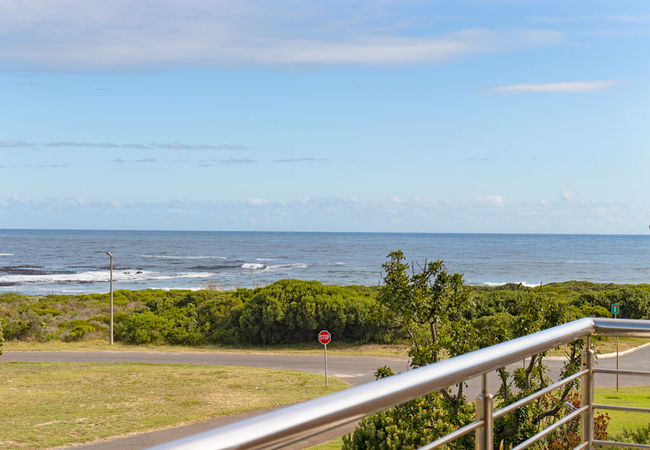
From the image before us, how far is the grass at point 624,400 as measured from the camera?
10.6m

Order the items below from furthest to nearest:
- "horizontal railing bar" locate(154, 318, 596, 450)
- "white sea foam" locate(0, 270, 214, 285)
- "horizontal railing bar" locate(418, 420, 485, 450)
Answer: "white sea foam" locate(0, 270, 214, 285) → "horizontal railing bar" locate(418, 420, 485, 450) → "horizontal railing bar" locate(154, 318, 596, 450)

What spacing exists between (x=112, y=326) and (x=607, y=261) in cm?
7599

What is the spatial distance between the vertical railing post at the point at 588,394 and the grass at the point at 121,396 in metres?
12.0

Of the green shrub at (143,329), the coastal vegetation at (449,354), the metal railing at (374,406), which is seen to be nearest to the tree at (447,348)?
the coastal vegetation at (449,354)

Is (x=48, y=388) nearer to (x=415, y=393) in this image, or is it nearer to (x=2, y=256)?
(x=415, y=393)

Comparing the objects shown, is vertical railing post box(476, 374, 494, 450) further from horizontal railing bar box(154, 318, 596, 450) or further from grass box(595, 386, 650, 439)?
grass box(595, 386, 650, 439)

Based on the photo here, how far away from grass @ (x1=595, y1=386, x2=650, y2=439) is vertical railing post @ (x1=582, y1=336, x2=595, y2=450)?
28.8 ft

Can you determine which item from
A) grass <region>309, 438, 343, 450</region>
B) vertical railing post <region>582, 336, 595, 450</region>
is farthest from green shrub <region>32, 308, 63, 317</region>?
vertical railing post <region>582, 336, 595, 450</region>

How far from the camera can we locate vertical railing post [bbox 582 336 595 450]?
80.8 inches

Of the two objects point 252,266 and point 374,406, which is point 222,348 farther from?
point 252,266

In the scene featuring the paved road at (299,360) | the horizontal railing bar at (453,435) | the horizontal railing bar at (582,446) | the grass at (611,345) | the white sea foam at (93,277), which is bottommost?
the white sea foam at (93,277)

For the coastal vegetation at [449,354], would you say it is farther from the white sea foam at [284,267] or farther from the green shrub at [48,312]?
the white sea foam at [284,267]

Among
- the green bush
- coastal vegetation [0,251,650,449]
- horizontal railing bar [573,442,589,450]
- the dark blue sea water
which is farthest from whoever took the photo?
the dark blue sea water

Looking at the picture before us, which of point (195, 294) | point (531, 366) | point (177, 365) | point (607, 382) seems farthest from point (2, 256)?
point (531, 366)
